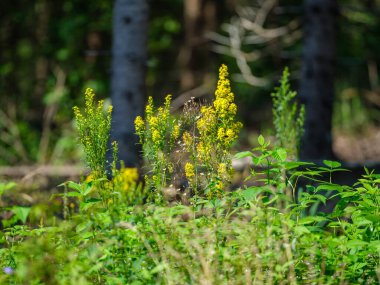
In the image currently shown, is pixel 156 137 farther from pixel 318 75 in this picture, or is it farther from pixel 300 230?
pixel 318 75

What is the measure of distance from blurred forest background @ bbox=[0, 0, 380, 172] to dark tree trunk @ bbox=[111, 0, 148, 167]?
363 cm

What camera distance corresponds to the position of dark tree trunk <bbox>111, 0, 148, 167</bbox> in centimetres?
726

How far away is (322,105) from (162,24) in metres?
7.31

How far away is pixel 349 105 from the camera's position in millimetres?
14273

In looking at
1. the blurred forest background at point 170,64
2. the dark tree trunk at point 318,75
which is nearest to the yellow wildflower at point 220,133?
the dark tree trunk at point 318,75

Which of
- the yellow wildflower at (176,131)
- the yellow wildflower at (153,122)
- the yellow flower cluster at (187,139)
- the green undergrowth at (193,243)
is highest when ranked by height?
the yellow wildflower at (153,122)

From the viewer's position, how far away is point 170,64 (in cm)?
1600

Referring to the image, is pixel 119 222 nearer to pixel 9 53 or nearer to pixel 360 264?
pixel 360 264

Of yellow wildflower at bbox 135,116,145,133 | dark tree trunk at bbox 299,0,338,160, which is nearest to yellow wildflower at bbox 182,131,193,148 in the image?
yellow wildflower at bbox 135,116,145,133

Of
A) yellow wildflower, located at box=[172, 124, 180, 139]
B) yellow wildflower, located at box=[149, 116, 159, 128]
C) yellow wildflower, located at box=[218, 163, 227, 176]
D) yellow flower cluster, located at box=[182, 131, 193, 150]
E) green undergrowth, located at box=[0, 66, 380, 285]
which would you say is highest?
yellow wildflower, located at box=[149, 116, 159, 128]

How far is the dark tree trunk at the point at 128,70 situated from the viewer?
726 centimetres

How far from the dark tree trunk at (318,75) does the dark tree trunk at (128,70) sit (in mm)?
2041

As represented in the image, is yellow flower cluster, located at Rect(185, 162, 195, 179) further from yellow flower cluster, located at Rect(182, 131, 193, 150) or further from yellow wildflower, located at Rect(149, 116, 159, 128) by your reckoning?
yellow wildflower, located at Rect(149, 116, 159, 128)

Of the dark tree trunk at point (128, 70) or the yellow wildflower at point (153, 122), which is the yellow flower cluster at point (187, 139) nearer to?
the yellow wildflower at point (153, 122)
